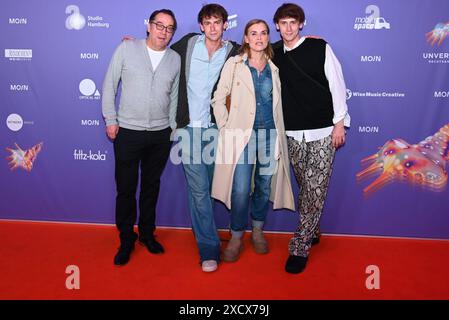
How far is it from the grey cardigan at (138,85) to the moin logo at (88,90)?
0.62m

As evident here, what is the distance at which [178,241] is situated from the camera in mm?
3154

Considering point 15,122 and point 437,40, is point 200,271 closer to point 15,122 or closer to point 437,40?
point 15,122

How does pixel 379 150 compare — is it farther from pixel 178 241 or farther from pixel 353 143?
pixel 178 241

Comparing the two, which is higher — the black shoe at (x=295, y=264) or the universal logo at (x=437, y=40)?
the universal logo at (x=437, y=40)

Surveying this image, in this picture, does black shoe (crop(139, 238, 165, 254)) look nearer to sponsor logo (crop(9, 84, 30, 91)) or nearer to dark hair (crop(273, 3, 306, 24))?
sponsor logo (crop(9, 84, 30, 91))

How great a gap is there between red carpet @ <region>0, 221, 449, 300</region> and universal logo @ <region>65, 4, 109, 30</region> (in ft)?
5.74

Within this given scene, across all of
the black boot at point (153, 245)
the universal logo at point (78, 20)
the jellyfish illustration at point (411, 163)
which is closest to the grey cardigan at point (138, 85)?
the universal logo at point (78, 20)

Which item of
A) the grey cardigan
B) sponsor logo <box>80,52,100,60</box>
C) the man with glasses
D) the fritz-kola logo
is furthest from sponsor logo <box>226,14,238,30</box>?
the fritz-kola logo

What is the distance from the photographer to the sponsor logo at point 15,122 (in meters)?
3.31

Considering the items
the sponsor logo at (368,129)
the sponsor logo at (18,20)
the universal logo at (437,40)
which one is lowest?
the sponsor logo at (368,129)

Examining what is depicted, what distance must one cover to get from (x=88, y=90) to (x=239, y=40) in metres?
1.35

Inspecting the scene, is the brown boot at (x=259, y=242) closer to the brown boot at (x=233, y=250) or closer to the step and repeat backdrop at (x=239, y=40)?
the brown boot at (x=233, y=250)

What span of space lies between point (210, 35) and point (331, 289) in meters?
1.86

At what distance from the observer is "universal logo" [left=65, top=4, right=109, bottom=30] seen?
311 centimetres
